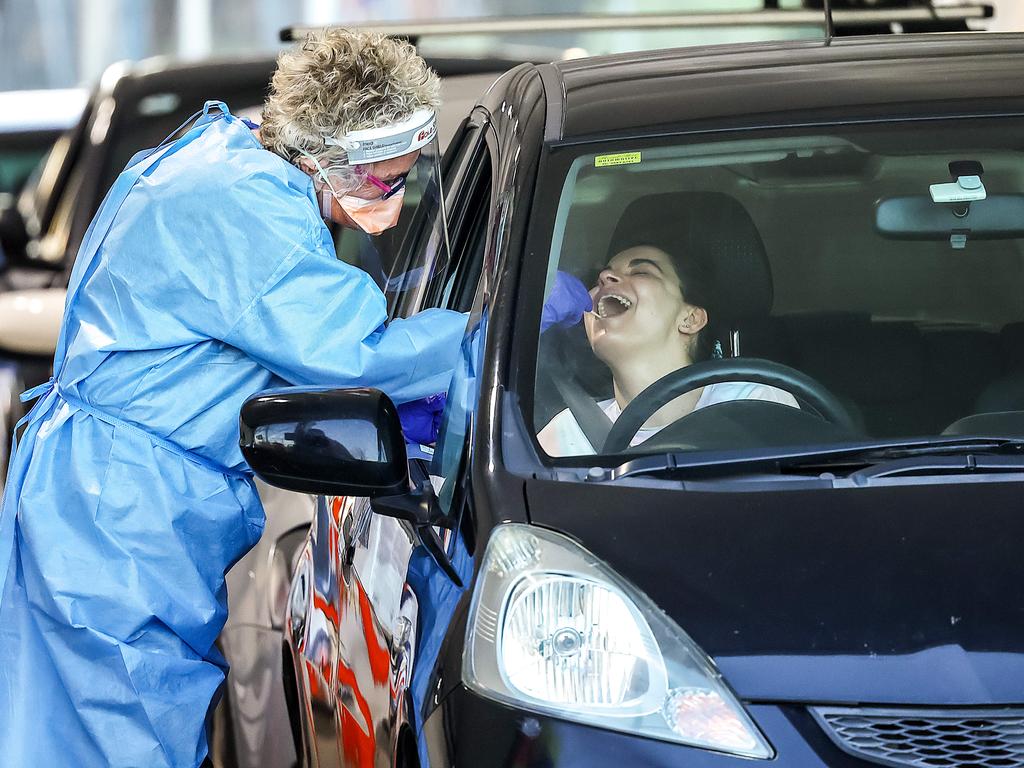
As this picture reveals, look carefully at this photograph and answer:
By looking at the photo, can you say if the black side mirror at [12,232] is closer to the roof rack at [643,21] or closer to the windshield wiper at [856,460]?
the roof rack at [643,21]

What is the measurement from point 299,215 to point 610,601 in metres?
1.06

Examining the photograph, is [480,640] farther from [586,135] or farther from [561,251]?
[586,135]

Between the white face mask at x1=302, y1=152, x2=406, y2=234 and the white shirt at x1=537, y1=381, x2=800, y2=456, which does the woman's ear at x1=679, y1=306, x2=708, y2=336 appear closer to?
the white shirt at x1=537, y1=381, x2=800, y2=456

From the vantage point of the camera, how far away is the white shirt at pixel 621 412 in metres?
2.47

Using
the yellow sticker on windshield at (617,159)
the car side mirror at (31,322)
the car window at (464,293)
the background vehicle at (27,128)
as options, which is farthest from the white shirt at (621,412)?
the background vehicle at (27,128)

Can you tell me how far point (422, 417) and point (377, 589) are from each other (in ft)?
1.87

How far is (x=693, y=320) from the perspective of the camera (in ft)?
9.22

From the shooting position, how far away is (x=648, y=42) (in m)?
15.1

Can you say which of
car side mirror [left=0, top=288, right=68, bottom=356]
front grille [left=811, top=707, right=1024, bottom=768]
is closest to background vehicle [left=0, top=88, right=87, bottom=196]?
car side mirror [left=0, top=288, right=68, bottom=356]

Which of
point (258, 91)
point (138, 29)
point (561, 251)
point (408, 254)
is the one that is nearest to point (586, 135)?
point (561, 251)

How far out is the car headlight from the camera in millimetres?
2031

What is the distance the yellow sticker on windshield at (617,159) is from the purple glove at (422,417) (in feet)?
1.76

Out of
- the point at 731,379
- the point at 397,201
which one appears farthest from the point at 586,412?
the point at 397,201

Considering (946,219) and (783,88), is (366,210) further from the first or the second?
(946,219)
